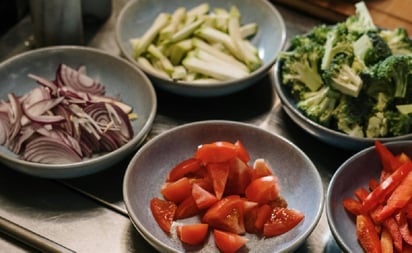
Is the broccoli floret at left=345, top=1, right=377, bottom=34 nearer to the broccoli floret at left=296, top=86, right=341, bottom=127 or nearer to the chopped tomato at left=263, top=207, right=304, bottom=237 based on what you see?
the broccoli floret at left=296, top=86, right=341, bottom=127

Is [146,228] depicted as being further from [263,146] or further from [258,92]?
[258,92]

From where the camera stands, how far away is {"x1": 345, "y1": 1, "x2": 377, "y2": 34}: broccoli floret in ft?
6.01

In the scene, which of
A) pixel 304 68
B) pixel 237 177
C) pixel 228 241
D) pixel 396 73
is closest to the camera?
pixel 228 241

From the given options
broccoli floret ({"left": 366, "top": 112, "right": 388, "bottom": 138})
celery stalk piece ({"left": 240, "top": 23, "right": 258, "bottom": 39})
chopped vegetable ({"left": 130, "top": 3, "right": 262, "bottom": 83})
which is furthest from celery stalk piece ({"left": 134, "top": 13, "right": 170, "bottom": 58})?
broccoli floret ({"left": 366, "top": 112, "right": 388, "bottom": 138})

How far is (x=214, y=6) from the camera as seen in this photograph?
2201 millimetres

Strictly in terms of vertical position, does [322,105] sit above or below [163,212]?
above

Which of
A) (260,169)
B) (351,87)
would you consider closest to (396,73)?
(351,87)

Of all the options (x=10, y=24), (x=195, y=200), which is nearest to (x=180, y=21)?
(x=10, y=24)

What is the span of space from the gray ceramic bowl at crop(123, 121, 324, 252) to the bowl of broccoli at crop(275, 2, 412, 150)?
0.13m

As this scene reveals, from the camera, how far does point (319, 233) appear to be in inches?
60.3

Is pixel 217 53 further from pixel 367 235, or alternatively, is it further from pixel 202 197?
pixel 367 235

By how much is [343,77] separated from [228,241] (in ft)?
1.82

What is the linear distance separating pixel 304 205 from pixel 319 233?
0.25 ft

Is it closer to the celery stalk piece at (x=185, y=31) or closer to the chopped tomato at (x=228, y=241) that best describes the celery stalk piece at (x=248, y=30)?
the celery stalk piece at (x=185, y=31)
